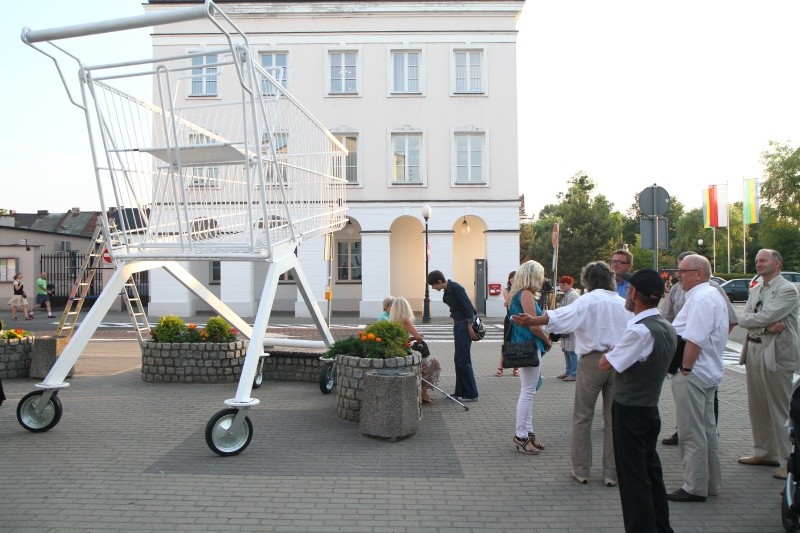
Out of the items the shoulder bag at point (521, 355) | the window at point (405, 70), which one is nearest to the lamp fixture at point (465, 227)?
the window at point (405, 70)

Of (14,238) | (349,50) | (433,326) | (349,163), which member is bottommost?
(433,326)

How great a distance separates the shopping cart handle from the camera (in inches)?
233

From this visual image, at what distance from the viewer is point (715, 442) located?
5.94m

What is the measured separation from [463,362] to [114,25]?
6223 millimetres

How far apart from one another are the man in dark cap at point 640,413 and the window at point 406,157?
81.7ft

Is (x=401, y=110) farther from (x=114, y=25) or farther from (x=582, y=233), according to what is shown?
(x=582, y=233)

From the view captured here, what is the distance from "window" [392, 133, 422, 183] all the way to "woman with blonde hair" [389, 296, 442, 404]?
1981 cm

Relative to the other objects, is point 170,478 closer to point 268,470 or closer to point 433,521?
point 268,470

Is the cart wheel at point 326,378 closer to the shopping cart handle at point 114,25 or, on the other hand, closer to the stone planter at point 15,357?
the stone planter at point 15,357

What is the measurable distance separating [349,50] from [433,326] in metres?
12.6

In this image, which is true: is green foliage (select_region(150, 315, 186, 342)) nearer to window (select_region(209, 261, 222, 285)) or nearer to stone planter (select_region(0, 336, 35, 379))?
stone planter (select_region(0, 336, 35, 379))

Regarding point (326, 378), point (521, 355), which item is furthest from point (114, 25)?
point (326, 378)

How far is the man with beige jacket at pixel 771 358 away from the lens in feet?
21.5

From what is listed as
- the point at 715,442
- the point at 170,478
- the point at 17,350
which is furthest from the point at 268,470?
the point at 17,350
